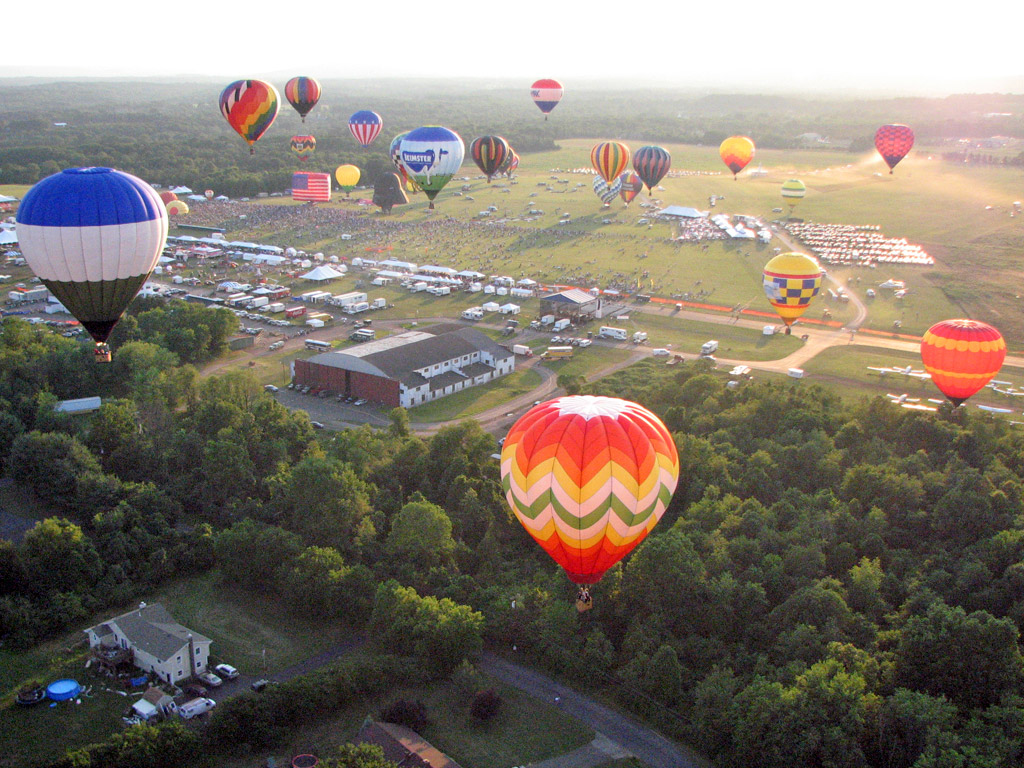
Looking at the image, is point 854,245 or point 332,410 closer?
point 332,410

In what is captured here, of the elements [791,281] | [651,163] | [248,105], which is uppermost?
[248,105]

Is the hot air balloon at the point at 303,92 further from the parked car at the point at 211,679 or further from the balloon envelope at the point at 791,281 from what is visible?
the parked car at the point at 211,679

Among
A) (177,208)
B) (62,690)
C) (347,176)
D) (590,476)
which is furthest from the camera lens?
(347,176)

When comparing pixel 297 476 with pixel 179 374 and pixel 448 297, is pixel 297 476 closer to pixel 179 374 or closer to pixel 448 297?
pixel 179 374

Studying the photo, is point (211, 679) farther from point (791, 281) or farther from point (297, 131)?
point (297, 131)

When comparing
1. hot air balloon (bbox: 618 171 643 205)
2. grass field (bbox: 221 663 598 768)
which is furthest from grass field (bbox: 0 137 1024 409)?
grass field (bbox: 221 663 598 768)

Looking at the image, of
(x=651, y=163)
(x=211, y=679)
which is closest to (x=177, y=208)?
(x=651, y=163)
